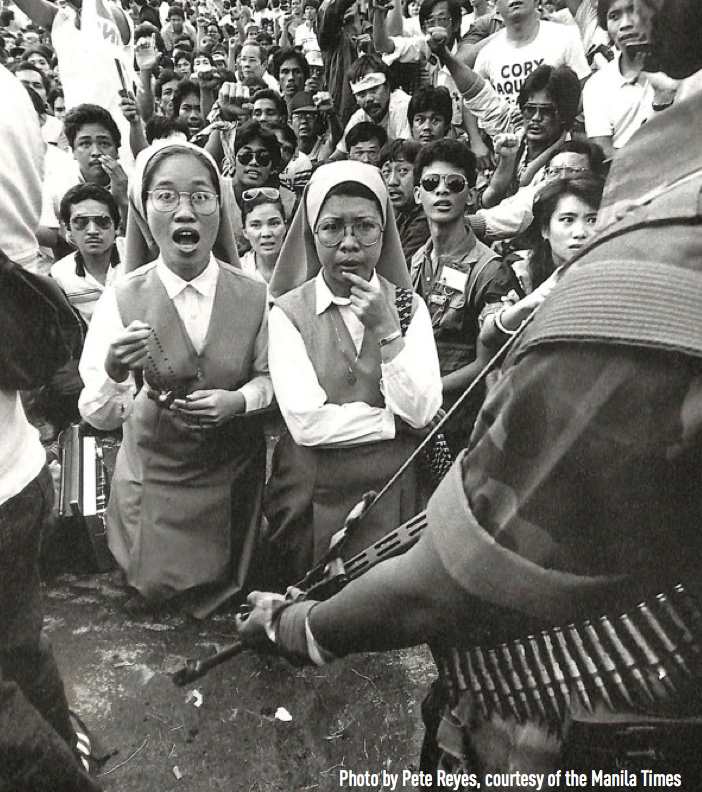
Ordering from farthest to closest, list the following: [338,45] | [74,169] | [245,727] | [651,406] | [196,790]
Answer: [338,45]
[74,169]
[245,727]
[196,790]
[651,406]

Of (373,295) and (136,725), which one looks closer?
(136,725)

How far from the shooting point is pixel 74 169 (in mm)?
5672

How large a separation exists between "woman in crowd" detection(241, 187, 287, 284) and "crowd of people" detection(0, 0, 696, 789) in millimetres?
12

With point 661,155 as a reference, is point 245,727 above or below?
below

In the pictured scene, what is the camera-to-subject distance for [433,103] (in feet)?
17.1

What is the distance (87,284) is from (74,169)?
73.1 inches

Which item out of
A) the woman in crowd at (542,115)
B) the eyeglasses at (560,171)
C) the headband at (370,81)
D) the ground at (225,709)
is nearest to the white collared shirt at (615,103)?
the woman in crowd at (542,115)

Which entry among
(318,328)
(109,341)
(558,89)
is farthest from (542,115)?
(109,341)

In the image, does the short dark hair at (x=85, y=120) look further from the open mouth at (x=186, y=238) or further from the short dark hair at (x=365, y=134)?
the open mouth at (x=186, y=238)

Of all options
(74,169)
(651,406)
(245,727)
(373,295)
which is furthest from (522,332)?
(74,169)

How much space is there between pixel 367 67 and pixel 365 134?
100 centimetres

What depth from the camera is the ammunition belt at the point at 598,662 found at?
3.30 feet

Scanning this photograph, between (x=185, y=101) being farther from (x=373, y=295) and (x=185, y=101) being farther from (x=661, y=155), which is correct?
(x=661, y=155)

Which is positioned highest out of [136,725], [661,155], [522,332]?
[661,155]
